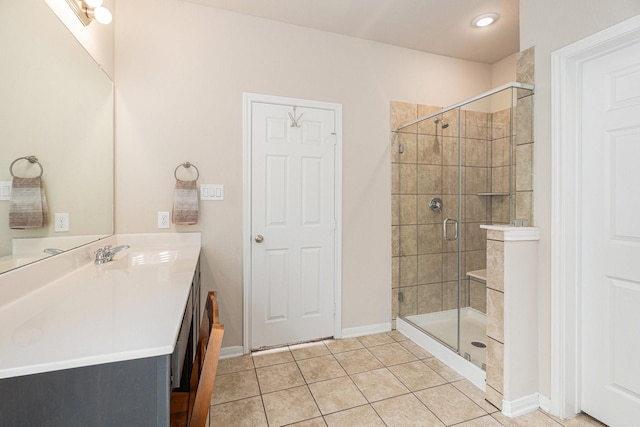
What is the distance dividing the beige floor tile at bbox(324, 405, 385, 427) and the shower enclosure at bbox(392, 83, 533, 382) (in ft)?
2.75

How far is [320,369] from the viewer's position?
2.24 m

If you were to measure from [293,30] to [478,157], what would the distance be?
6.07ft

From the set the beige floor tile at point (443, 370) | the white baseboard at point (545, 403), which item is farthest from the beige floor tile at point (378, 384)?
the white baseboard at point (545, 403)

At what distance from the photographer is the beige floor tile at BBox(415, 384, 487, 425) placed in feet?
5.69

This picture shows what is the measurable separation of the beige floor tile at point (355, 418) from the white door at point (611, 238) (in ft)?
3.89

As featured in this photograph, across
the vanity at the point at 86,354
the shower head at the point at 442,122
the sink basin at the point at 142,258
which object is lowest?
the vanity at the point at 86,354

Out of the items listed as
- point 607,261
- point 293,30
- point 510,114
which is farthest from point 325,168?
point 607,261

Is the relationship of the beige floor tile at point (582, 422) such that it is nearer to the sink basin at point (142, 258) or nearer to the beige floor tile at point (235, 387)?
the beige floor tile at point (235, 387)

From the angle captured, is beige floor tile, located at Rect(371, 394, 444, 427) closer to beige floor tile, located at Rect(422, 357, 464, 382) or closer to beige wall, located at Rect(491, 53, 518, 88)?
beige floor tile, located at Rect(422, 357, 464, 382)

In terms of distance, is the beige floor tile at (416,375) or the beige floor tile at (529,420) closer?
the beige floor tile at (529,420)

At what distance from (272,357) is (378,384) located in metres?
0.85

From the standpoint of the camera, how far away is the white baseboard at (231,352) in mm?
2414

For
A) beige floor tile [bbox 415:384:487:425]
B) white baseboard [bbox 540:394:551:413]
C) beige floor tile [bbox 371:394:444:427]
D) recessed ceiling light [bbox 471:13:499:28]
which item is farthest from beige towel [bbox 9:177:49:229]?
recessed ceiling light [bbox 471:13:499:28]

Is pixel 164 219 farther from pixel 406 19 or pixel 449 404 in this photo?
pixel 406 19
